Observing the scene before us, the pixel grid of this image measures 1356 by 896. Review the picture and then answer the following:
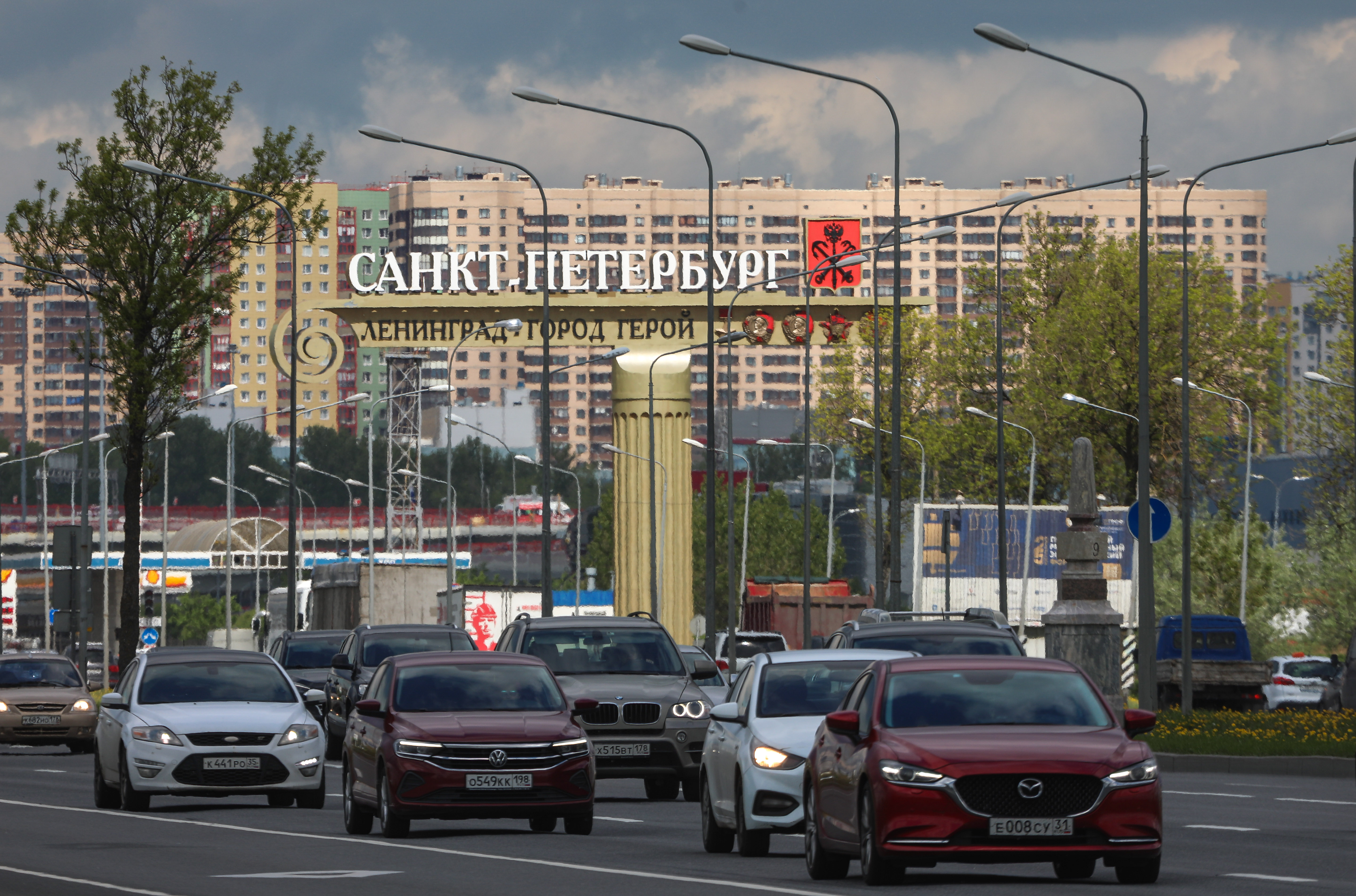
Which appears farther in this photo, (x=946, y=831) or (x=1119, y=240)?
(x=1119, y=240)

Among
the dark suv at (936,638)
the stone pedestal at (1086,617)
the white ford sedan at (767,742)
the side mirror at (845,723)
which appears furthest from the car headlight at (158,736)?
the stone pedestal at (1086,617)

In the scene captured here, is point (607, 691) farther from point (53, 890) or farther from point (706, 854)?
point (53, 890)

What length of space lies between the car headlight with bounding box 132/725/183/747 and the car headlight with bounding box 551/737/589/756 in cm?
480

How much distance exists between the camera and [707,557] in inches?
1555

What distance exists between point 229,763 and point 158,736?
2.20ft

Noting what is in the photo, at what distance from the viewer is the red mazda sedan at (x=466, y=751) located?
17000 mm

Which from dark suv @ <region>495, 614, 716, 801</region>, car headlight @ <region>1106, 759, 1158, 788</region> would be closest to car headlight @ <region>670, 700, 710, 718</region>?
dark suv @ <region>495, 614, 716, 801</region>

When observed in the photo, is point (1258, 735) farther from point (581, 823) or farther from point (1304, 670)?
point (1304, 670)

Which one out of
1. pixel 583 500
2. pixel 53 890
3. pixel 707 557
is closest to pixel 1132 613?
pixel 707 557

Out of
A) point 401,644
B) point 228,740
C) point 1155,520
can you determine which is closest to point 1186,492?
point 1155,520

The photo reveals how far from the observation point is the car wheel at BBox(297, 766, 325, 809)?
21.3 m

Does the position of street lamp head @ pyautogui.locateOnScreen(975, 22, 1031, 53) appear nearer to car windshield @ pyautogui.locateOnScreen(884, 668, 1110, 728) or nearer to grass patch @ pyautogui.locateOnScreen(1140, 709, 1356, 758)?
grass patch @ pyautogui.locateOnScreen(1140, 709, 1356, 758)

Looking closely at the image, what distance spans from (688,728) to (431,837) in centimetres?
384

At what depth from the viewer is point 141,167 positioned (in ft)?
125
